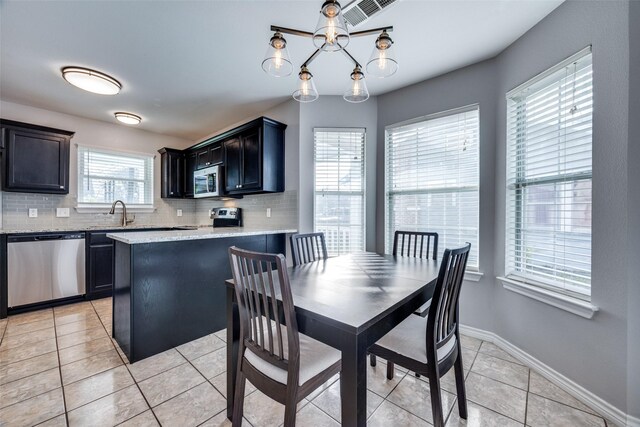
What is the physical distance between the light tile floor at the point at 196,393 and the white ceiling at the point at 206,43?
2502 millimetres

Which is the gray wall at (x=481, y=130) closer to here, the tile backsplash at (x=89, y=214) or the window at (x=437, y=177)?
the window at (x=437, y=177)

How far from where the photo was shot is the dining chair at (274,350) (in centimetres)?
106

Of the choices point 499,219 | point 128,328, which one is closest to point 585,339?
point 499,219

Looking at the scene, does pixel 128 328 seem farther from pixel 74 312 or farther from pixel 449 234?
pixel 449 234

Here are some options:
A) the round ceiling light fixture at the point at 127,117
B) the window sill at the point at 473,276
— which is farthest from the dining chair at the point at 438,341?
the round ceiling light fixture at the point at 127,117

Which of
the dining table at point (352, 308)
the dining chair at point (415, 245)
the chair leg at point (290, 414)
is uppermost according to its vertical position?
the dining chair at point (415, 245)

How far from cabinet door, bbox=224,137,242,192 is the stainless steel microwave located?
0.15 metres

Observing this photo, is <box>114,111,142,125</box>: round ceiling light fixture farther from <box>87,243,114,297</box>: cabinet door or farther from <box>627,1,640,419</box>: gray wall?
<box>627,1,640,419</box>: gray wall

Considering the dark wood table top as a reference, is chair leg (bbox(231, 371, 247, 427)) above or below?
below

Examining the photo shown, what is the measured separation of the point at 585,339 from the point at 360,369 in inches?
67.8

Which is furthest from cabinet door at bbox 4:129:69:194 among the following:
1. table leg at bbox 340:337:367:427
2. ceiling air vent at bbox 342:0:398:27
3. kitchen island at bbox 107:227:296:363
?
table leg at bbox 340:337:367:427

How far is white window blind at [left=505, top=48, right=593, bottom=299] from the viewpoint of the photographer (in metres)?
1.73

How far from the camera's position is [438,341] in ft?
4.40

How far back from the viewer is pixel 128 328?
2082mm
